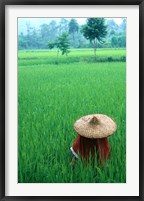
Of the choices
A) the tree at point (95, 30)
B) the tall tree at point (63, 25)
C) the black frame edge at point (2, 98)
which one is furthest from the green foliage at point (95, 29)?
the black frame edge at point (2, 98)

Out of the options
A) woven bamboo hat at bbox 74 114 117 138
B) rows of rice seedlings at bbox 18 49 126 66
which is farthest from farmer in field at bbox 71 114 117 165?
rows of rice seedlings at bbox 18 49 126 66

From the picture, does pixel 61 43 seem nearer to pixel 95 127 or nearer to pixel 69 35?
pixel 69 35

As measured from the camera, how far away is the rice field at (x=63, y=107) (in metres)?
3.02

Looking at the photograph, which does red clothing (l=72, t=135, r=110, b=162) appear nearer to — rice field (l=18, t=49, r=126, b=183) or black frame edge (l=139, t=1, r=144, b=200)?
rice field (l=18, t=49, r=126, b=183)

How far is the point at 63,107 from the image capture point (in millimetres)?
3182

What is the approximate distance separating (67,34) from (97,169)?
0.91 m

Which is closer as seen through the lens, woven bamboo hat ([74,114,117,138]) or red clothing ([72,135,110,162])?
woven bamboo hat ([74,114,117,138])

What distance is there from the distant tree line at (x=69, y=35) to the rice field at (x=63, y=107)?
0.16ft

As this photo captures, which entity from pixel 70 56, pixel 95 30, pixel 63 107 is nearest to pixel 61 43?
pixel 70 56

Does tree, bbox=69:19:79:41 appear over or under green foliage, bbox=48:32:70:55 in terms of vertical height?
over

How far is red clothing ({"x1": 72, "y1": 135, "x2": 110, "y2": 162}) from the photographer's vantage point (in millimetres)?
2941

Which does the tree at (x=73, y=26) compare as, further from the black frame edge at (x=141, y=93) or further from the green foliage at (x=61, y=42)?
the black frame edge at (x=141, y=93)

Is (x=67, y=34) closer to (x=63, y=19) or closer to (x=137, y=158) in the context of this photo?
(x=63, y=19)

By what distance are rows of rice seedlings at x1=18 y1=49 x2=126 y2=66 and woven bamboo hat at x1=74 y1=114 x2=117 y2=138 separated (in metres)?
0.44
